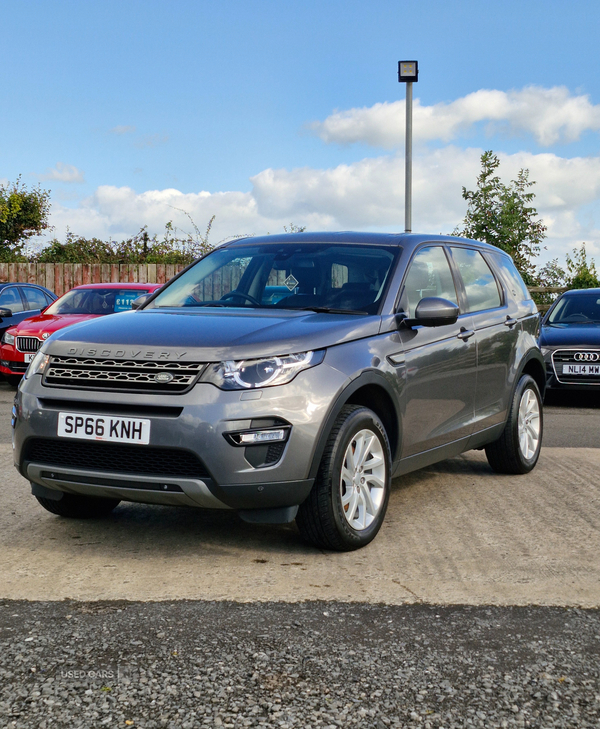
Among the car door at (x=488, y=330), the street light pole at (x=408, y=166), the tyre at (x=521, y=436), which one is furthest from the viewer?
the street light pole at (x=408, y=166)

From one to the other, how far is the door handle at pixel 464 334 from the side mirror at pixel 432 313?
622mm

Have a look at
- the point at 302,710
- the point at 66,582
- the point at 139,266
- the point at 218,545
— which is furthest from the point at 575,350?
the point at 139,266

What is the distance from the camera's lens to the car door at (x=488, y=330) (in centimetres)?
625

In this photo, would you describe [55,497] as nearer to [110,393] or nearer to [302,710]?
[110,393]

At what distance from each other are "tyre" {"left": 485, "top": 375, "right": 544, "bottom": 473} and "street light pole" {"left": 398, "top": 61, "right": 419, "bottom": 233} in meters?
8.81

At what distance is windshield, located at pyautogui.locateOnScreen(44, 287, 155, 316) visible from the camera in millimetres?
14156

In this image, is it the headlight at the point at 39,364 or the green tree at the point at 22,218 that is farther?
the green tree at the point at 22,218

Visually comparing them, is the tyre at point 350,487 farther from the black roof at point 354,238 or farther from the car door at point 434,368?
the black roof at point 354,238

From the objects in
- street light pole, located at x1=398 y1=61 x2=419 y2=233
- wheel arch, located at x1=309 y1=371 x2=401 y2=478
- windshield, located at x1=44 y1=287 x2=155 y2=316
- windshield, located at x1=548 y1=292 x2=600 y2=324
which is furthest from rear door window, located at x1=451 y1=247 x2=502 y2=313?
street light pole, located at x1=398 y1=61 x2=419 y2=233

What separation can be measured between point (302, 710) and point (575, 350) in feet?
31.3

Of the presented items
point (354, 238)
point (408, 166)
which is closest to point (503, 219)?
point (408, 166)

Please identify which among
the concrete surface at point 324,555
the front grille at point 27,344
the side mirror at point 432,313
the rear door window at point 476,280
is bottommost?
the concrete surface at point 324,555

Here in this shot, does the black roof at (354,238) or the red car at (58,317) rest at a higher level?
the black roof at (354,238)

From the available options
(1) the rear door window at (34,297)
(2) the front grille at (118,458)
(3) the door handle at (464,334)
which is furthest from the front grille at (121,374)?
(1) the rear door window at (34,297)
